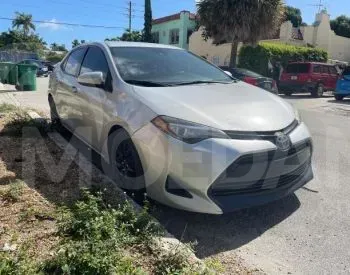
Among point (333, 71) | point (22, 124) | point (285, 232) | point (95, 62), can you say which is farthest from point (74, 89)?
point (333, 71)

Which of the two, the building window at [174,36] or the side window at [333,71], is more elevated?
the building window at [174,36]

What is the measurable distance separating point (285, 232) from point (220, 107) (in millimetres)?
1266

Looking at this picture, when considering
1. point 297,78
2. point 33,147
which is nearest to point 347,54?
point 297,78

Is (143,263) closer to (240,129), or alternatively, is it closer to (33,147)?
(240,129)

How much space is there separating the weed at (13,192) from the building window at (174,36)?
35.5 m

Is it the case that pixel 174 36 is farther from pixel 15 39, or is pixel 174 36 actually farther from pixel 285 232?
pixel 15 39

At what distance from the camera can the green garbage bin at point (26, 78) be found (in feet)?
57.3

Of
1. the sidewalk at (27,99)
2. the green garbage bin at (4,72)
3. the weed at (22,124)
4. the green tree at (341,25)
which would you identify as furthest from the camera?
the green tree at (341,25)

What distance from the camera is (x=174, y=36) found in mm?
39469

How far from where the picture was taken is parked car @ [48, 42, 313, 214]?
3520 millimetres

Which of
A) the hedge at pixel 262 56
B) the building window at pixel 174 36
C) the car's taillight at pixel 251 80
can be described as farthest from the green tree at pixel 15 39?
the car's taillight at pixel 251 80

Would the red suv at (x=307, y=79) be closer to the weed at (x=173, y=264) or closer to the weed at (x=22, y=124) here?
the weed at (x=22, y=124)

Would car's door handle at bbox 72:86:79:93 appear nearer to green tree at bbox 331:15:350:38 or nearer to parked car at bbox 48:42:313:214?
parked car at bbox 48:42:313:214

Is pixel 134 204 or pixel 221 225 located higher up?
pixel 134 204
